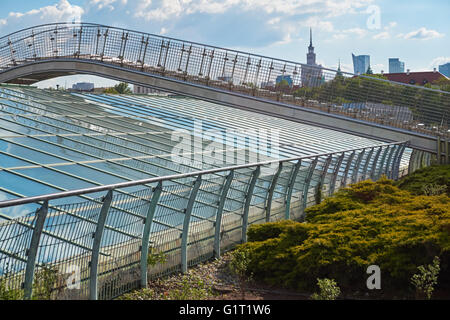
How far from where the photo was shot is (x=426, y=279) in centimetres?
764

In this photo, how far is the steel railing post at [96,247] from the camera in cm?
699

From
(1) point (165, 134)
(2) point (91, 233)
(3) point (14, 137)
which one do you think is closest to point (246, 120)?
(1) point (165, 134)

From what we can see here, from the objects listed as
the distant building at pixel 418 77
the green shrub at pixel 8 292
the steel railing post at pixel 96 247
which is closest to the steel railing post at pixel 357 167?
the steel railing post at pixel 96 247

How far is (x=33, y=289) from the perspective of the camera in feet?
20.1

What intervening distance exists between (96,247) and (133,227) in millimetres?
1189

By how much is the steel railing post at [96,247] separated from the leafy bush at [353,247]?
293 centimetres

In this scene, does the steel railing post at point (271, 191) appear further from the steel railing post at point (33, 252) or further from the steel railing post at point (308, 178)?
the steel railing post at point (33, 252)

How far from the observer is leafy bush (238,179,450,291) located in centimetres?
783

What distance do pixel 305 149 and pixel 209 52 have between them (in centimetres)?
627

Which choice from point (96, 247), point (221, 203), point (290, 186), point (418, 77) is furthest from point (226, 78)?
point (418, 77)

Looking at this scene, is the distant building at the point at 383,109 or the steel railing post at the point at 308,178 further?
the distant building at the point at 383,109

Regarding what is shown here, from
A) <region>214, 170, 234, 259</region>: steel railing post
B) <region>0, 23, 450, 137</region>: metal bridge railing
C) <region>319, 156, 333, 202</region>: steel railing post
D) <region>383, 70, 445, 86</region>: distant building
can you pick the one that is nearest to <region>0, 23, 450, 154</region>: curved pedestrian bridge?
<region>0, 23, 450, 137</region>: metal bridge railing
